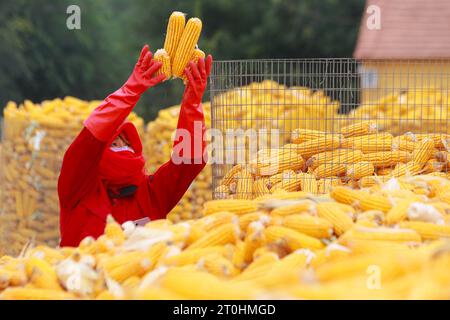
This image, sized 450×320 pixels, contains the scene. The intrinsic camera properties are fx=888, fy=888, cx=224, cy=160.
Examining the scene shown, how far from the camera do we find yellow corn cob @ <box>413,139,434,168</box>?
5945 mm

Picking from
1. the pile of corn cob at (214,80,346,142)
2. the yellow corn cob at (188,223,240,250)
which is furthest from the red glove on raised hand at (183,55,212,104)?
the yellow corn cob at (188,223,240,250)

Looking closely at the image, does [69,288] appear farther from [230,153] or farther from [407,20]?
[407,20]

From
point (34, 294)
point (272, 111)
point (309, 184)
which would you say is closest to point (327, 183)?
point (309, 184)

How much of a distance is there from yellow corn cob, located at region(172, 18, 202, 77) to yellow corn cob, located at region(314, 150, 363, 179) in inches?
44.9

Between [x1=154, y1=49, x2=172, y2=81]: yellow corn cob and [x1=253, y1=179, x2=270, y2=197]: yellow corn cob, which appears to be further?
[x1=253, y1=179, x2=270, y2=197]: yellow corn cob

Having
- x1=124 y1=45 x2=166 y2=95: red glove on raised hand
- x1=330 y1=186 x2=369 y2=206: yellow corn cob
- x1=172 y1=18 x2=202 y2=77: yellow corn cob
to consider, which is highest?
x1=172 y1=18 x2=202 y2=77: yellow corn cob

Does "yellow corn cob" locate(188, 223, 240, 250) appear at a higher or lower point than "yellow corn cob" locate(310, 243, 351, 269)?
higher

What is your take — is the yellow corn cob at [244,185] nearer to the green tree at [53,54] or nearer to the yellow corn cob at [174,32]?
the yellow corn cob at [174,32]

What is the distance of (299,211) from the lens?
13.4 ft

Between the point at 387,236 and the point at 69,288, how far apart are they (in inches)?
54.3

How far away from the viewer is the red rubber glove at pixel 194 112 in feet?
18.6

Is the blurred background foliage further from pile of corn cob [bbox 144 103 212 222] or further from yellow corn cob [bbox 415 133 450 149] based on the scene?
yellow corn cob [bbox 415 133 450 149]

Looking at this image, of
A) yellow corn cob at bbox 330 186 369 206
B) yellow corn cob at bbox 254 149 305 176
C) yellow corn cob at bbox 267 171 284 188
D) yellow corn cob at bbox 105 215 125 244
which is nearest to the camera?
yellow corn cob at bbox 105 215 125 244
